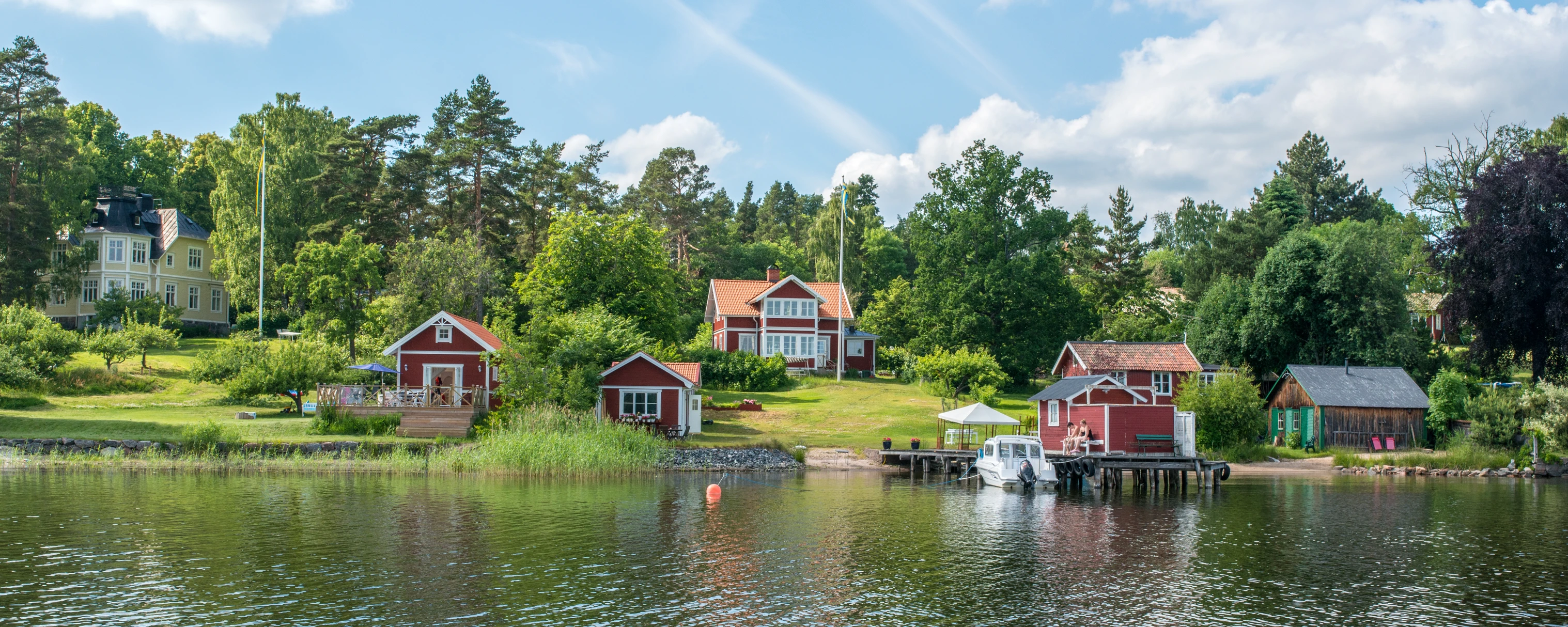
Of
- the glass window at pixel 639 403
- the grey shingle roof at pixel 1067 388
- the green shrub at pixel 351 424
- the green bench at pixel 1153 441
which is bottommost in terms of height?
the green bench at pixel 1153 441

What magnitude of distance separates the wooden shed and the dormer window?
28.8 m

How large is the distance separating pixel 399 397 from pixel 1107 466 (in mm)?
28965

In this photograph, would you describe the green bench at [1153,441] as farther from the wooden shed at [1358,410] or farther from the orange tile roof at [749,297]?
the orange tile roof at [749,297]

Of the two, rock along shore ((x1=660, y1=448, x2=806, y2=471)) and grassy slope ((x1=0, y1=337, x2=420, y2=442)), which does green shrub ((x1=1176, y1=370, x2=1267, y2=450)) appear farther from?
grassy slope ((x1=0, y1=337, x2=420, y2=442))

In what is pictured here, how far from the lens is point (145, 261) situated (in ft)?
245

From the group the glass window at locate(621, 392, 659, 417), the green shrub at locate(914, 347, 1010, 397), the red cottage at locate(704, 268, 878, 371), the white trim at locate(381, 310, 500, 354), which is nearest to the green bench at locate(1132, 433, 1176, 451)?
the green shrub at locate(914, 347, 1010, 397)

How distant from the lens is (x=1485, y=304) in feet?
176

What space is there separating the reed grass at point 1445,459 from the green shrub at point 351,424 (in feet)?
135


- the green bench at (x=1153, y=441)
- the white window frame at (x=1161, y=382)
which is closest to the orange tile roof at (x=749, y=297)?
the white window frame at (x=1161, y=382)

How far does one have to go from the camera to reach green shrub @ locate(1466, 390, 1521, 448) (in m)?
45.9

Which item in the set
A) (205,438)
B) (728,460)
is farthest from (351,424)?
(728,460)

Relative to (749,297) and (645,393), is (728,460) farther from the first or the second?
(749,297)

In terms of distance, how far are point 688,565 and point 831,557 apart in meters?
3.19

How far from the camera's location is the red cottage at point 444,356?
4588cm
